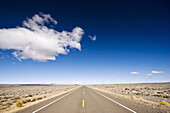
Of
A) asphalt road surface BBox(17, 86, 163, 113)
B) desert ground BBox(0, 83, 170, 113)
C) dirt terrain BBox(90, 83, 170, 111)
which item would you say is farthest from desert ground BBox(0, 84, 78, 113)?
dirt terrain BBox(90, 83, 170, 111)

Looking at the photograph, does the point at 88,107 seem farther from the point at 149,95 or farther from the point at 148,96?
the point at 149,95

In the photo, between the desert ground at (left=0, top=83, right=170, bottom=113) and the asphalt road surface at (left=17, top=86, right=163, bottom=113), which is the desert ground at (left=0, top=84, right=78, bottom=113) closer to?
the desert ground at (left=0, top=83, right=170, bottom=113)

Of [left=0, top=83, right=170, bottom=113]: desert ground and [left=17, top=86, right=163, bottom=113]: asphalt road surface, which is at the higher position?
[left=17, top=86, right=163, bottom=113]: asphalt road surface

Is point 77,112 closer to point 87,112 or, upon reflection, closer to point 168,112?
point 87,112

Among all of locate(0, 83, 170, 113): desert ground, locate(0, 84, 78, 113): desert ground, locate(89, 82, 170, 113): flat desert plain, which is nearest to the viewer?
locate(0, 84, 78, 113): desert ground

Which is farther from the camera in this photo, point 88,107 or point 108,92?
point 108,92

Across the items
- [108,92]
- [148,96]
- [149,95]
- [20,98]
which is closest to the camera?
[148,96]

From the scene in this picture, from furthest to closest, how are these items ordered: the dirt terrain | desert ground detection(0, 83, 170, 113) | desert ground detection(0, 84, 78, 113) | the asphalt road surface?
the dirt terrain, desert ground detection(0, 83, 170, 113), desert ground detection(0, 84, 78, 113), the asphalt road surface

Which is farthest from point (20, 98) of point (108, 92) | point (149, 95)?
point (149, 95)

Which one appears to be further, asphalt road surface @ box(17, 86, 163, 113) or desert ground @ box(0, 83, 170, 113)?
desert ground @ box(0, 83, 170, 113)

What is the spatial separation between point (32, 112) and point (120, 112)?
5.44 metres

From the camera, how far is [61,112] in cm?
676

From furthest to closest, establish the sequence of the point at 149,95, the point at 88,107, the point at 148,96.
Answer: the point at 149,95 → the point at 148,96 → the point at 88,107

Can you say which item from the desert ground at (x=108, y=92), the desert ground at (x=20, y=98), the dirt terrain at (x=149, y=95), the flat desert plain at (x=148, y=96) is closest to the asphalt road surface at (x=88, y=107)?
the desert ground at (x=108, y=92)
